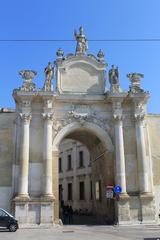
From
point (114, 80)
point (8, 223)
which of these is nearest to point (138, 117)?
point (114, 80)

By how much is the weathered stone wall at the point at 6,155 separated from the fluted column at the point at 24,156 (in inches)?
45.4

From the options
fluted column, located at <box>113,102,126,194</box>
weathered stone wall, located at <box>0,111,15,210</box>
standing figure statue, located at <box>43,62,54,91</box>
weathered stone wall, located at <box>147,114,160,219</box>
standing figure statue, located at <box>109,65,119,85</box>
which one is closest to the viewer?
weathered stone wall, located at <box>0,111,15,210</box>

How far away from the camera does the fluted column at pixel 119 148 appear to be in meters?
23.1

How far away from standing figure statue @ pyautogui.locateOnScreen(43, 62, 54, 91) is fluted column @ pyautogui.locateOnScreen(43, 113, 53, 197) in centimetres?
195

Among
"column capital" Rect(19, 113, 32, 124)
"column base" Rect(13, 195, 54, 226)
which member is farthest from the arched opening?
"column capital" Rect(19, 113, 32, 124)

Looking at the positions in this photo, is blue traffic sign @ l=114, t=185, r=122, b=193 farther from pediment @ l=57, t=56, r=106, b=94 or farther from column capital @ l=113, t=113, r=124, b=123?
pediment @ l=57, t=56, r=106, b=94

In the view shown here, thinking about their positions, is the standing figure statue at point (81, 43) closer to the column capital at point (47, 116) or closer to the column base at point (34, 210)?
the column capital at point (47, 116)

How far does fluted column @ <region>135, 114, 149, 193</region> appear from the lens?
23.2 meters

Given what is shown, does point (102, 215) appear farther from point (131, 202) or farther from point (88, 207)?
point (88, 207)

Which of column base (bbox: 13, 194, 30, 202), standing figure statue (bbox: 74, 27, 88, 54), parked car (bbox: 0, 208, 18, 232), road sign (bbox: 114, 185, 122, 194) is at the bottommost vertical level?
parked car (bbox: 0, 208, 18, 232)

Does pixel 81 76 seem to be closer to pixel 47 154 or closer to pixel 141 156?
pixel 47 154

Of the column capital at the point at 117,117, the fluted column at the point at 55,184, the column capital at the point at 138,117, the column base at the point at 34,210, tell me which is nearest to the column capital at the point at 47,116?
the fluted column at the point at 55,184

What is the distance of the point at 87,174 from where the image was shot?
39.6 m

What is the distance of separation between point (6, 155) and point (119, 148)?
7833mm
